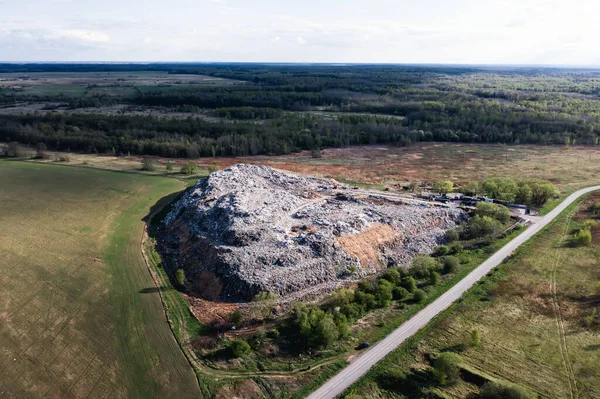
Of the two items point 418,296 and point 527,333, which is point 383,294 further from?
point 527,333

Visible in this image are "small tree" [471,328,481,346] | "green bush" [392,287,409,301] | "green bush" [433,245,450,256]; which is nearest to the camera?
"small tree" [471,328,481,346]

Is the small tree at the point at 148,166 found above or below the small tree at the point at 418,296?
above

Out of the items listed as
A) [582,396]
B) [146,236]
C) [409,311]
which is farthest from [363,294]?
[146,236]

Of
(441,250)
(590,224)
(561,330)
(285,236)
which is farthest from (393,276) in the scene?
(590,224)

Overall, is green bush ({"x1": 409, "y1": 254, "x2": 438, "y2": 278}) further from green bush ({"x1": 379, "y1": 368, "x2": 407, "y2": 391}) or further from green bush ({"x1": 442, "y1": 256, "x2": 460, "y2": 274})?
green bush ({"x1": 379, "y1": 368, "x2": 407, "y2": 391})

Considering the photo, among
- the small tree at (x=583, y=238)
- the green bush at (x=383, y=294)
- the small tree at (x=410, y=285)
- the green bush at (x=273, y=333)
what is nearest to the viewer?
the green bush at (x=273, y=333)

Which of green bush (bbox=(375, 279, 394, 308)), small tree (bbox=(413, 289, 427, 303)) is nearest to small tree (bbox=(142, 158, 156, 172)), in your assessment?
green bush (bbox=(375, 279, 394, 308))

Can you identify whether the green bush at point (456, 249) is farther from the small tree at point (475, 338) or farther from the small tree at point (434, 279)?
the small tree at point (475, 338)

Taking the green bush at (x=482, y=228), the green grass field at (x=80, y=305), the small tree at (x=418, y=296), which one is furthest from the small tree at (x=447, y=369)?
the green bush at (x=482, y=228)
